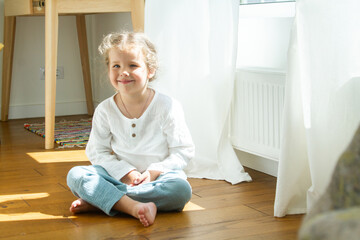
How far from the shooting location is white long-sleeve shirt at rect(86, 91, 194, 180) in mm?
1474

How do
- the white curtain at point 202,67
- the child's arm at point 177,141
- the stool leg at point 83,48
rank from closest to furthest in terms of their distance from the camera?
the child's arm at point 177,141
the white curtain at point 202,67
the stool leg at point 83,48

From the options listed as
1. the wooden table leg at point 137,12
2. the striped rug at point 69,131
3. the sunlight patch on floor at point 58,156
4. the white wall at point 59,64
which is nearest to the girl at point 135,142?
the sunlight patch on floor at point 58,156

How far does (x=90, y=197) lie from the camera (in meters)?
1.34

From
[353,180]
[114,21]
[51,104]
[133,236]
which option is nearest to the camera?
[353,180]

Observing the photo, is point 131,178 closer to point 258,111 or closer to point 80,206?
point 80,206

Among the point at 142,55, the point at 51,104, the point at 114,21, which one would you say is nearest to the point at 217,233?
the point at 142,55

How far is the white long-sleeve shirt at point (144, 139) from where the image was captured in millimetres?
1474

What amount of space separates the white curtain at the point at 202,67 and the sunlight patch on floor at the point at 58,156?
484mm

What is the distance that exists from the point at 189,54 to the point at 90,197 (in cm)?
71

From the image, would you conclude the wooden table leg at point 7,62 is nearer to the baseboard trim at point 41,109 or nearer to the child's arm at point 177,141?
the baseboard trim at point 41,109

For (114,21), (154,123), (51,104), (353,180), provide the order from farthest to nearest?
1. (114,21)
2. (51,104)
3. (154,123)
4. (353,180)

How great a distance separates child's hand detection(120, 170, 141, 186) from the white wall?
174 centimetres

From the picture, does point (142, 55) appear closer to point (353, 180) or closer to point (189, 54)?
point (189, 54)

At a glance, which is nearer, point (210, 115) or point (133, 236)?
point (133, 236)
